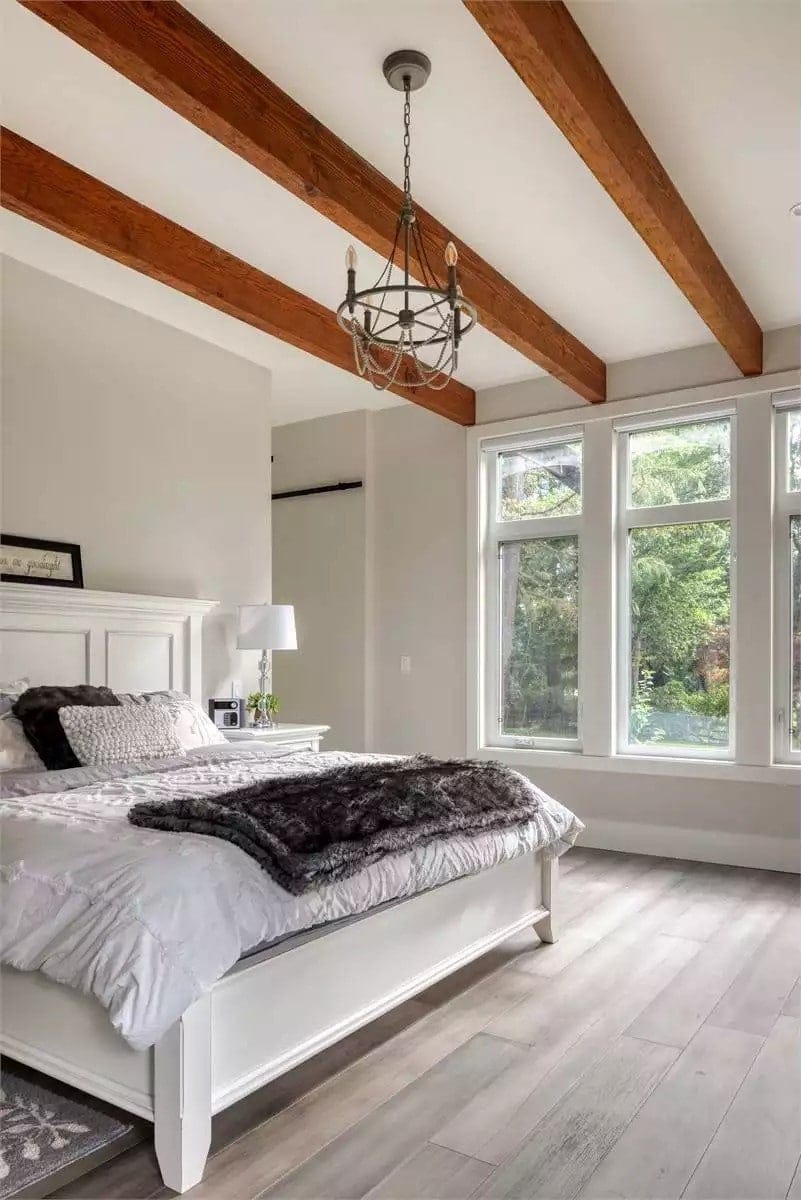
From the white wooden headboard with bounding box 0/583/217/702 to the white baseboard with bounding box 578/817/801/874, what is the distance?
250cm

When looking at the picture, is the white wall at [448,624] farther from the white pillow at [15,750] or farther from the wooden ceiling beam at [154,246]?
the white pillow at [15,750]

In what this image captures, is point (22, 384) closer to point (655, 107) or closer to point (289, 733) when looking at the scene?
point (289, 733)

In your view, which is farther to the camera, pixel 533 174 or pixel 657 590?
pixel 657 590

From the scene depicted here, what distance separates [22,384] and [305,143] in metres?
1.72

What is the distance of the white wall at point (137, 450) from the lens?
3.89 meters

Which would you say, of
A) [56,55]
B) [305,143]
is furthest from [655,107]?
[56,55]

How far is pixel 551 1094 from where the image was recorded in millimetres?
2297

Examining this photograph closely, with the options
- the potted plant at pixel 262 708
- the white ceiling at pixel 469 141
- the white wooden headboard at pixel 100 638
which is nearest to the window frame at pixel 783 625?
the white ceiling at pixel 469 141

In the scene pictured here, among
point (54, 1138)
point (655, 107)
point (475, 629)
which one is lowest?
point (54, 1138)

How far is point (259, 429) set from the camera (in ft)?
16.9

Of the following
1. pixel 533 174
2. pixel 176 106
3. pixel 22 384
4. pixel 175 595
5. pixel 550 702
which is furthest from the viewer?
pixel 550 702

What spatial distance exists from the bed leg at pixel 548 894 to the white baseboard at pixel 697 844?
1.75 m

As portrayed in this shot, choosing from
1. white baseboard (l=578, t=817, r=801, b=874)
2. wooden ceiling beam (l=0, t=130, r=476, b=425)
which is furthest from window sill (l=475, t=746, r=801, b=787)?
wooden ceiling beam (l=0, t=130, r=476, b=425)

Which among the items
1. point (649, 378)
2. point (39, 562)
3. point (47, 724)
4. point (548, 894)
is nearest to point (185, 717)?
point (47, 724)
